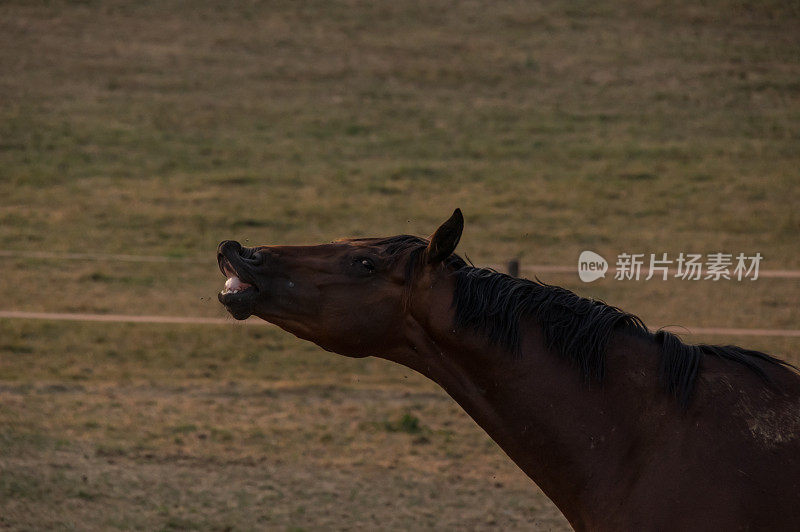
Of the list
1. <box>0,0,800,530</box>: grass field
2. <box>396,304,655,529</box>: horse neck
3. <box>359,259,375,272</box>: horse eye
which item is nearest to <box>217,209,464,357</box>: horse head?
<box>359,259,375,272</box>: horse eye

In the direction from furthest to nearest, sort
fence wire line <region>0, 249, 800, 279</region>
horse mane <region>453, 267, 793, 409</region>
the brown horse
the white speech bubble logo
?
the white speech bubble logo < fence wire line <region>0, 249, 800, 279</region> < horse mane <region>453, 267, 793, 409</region> < the brown horse

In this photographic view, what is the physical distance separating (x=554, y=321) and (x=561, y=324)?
3 centimetres

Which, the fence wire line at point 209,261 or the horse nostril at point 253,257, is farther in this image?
the fence wire line at point 209,261

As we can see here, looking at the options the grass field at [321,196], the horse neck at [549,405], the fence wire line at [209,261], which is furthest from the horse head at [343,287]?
the fence wire line at [209,261]

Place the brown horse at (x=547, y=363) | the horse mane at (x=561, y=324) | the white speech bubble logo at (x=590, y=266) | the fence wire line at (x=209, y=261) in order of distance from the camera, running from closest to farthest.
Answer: the brown horse at (x=547, y=363)
the horse mane at (x=561, y=324)
the fence wire line at (x=209, y=261)
the white speech bubble logo at (x=590, y=266)

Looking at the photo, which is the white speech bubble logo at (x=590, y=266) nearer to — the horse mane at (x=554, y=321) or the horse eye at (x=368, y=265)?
the horse mane at (x=554, y=321)

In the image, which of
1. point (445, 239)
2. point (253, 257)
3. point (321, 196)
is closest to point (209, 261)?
point (321, 196)

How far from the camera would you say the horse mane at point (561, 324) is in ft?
10.7

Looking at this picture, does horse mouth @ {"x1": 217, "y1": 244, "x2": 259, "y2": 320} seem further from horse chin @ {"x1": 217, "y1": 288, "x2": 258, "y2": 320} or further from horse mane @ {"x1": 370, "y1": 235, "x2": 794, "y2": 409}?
horse mane @ {"x1": 370, "y1": 235, "x2": 794, "y2": 409}

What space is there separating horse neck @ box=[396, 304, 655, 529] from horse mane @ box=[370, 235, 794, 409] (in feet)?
0.14

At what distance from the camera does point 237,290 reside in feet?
10.7

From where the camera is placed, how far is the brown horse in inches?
124

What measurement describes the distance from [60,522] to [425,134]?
13.5 meters

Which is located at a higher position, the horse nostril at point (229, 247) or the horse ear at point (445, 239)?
the horse ear at point (445, 239)
